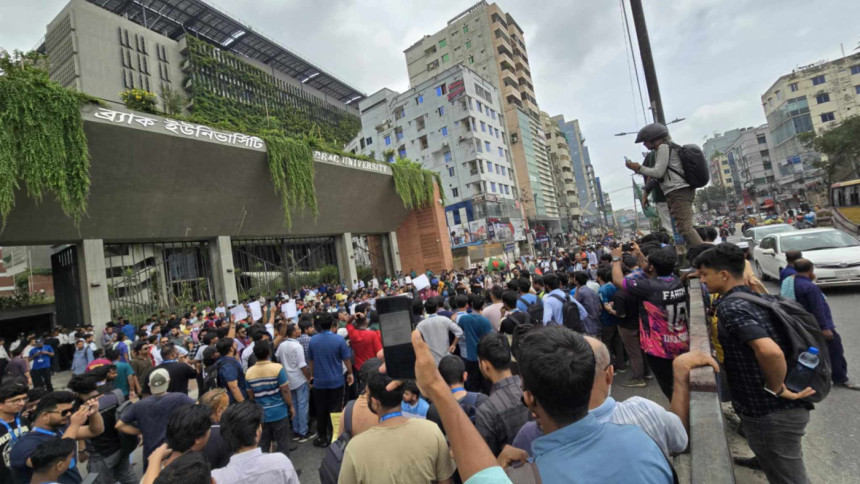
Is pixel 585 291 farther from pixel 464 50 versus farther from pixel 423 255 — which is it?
pixel 464 50

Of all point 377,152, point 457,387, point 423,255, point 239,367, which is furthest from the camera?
point 377,152

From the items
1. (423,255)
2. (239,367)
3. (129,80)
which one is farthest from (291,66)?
(239,367)

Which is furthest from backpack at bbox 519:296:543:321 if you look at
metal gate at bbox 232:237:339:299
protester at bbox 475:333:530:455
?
metal gate at bbox 232:237:339:299

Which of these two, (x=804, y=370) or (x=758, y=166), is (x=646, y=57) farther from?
(x=758, y=166)

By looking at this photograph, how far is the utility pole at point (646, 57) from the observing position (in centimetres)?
511

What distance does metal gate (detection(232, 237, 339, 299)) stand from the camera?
18969mm

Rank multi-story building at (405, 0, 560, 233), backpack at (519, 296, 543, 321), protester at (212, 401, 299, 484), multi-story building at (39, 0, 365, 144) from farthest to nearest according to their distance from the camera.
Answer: multi-story building at (405, 0, 560, 233) < multi-story building at (39, 0, 365, 144) < backpack at (519, 296, 543, 321) < protester at (212, 401, 299, 484)

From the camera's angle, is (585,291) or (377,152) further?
(377,152)

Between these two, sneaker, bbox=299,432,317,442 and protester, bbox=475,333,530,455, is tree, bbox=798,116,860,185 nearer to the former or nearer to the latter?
protester, bbox=475,333,530,455

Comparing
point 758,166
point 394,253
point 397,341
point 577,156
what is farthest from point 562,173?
point 397,341

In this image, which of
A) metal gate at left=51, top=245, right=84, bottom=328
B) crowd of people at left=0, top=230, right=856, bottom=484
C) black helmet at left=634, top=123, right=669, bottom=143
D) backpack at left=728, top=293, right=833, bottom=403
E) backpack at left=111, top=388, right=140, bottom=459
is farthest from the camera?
metal gate at left=51, top=245, right=84, bottom=328

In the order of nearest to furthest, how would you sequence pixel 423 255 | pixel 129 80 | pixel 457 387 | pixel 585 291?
pixel 457 387
pixel 585 291
pixel 423 255
pixel 129 80

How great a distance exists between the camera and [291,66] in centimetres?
6138

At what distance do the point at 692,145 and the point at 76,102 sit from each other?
14.9m
